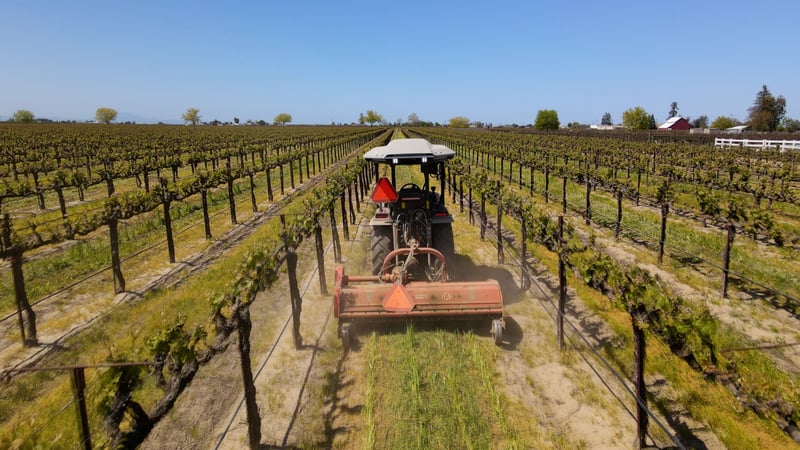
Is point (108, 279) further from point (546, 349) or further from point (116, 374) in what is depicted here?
point (546, 349)

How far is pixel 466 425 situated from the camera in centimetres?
491

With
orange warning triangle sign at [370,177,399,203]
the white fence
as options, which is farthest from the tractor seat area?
the white fence

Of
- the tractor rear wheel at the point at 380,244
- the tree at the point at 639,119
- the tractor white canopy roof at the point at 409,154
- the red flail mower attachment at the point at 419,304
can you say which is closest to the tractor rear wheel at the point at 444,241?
the tractor rear wheel at the point at 380,244

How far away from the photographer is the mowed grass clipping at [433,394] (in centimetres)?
473

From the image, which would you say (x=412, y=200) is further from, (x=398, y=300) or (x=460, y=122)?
(x=460, y=122)

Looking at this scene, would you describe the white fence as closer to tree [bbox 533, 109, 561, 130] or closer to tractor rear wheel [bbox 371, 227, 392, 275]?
tractor rear wheel [bbox 371, 227, 392, 275]

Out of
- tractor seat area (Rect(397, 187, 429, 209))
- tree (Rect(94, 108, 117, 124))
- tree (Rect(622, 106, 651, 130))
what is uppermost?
tree (Rect(94, 108, 117, 124))

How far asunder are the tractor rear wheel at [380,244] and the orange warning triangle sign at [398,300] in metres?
1.65

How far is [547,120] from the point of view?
436 ft

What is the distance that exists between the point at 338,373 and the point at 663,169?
1972cm

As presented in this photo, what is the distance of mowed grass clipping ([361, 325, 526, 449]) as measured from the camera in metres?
4.73

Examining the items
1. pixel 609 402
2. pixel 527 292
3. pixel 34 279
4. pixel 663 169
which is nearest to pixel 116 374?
pixel 609 402

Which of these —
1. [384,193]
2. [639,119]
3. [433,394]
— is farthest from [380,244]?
[639,119]

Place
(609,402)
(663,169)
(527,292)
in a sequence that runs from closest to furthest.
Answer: (609,402) < (527,292) < (663,169)
